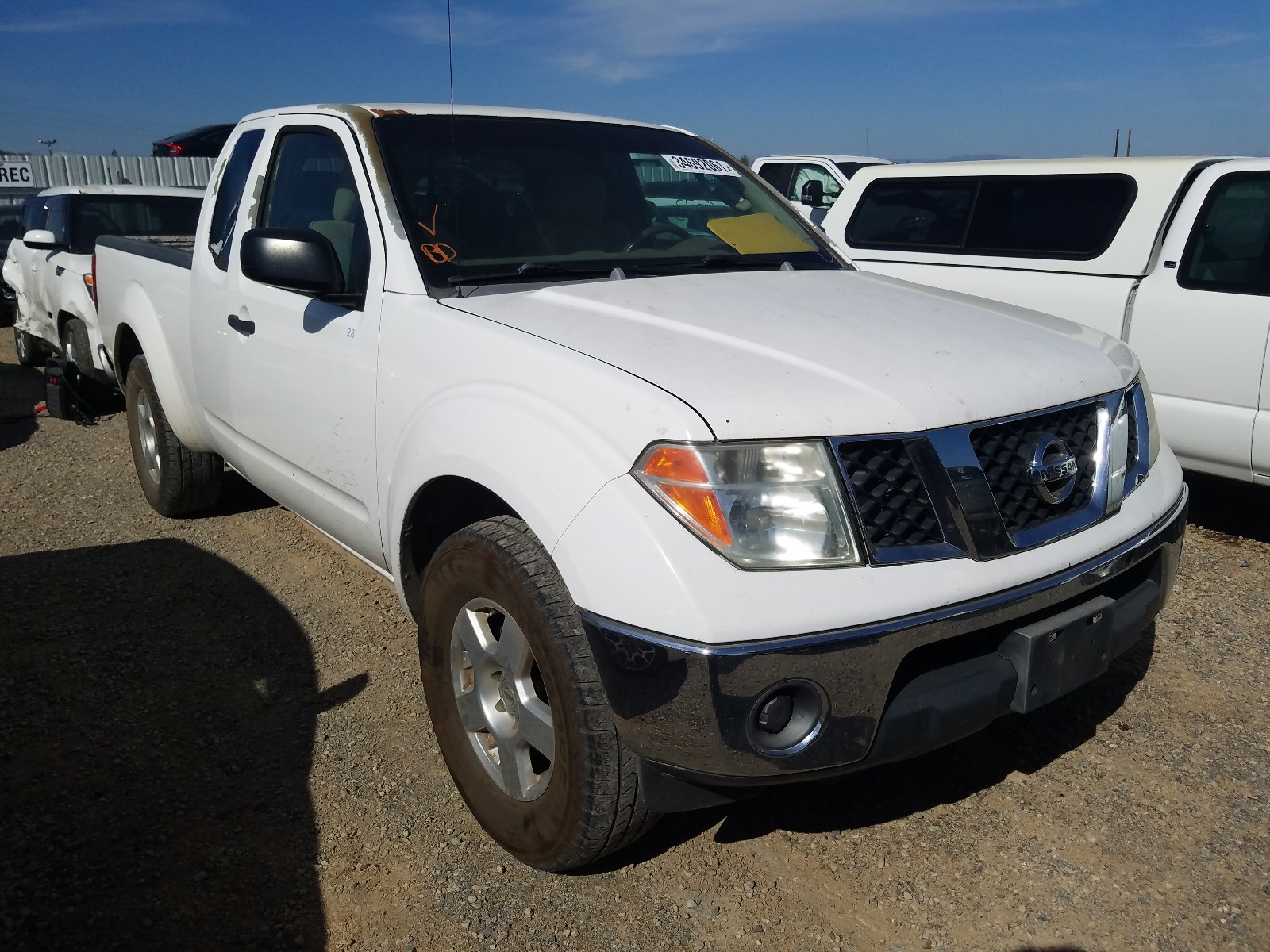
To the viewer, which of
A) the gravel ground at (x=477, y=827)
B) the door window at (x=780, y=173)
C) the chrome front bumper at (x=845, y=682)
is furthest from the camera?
the door window at (x=780, y=173)

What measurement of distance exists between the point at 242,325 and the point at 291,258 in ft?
2.91

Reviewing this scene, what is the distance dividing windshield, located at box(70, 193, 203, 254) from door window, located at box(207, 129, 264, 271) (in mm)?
4653

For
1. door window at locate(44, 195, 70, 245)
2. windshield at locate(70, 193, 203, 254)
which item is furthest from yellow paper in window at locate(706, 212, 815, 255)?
door window at locate(44, 195, 70, 245)

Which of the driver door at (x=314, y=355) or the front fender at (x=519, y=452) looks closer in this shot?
the front fender at (x=519, y=452)

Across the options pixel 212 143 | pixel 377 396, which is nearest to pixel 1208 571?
pixel 377 396

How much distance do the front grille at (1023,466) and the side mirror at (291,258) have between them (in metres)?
1.82

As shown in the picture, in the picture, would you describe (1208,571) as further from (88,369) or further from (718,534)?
(88,369)

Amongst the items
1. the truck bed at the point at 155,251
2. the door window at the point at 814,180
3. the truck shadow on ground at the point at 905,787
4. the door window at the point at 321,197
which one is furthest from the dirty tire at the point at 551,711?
the door window at the point at 814,180

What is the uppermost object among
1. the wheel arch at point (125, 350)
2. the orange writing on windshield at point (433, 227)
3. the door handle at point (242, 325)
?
the orange writing on windshield at point (433, 227)

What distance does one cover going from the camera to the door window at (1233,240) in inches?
194

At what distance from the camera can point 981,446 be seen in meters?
2.20

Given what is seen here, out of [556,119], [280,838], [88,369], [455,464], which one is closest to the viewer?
[455,464]

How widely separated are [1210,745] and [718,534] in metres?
2.08

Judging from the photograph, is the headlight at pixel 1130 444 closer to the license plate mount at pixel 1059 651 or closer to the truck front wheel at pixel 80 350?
the license plate mount at pixel 1059 651
